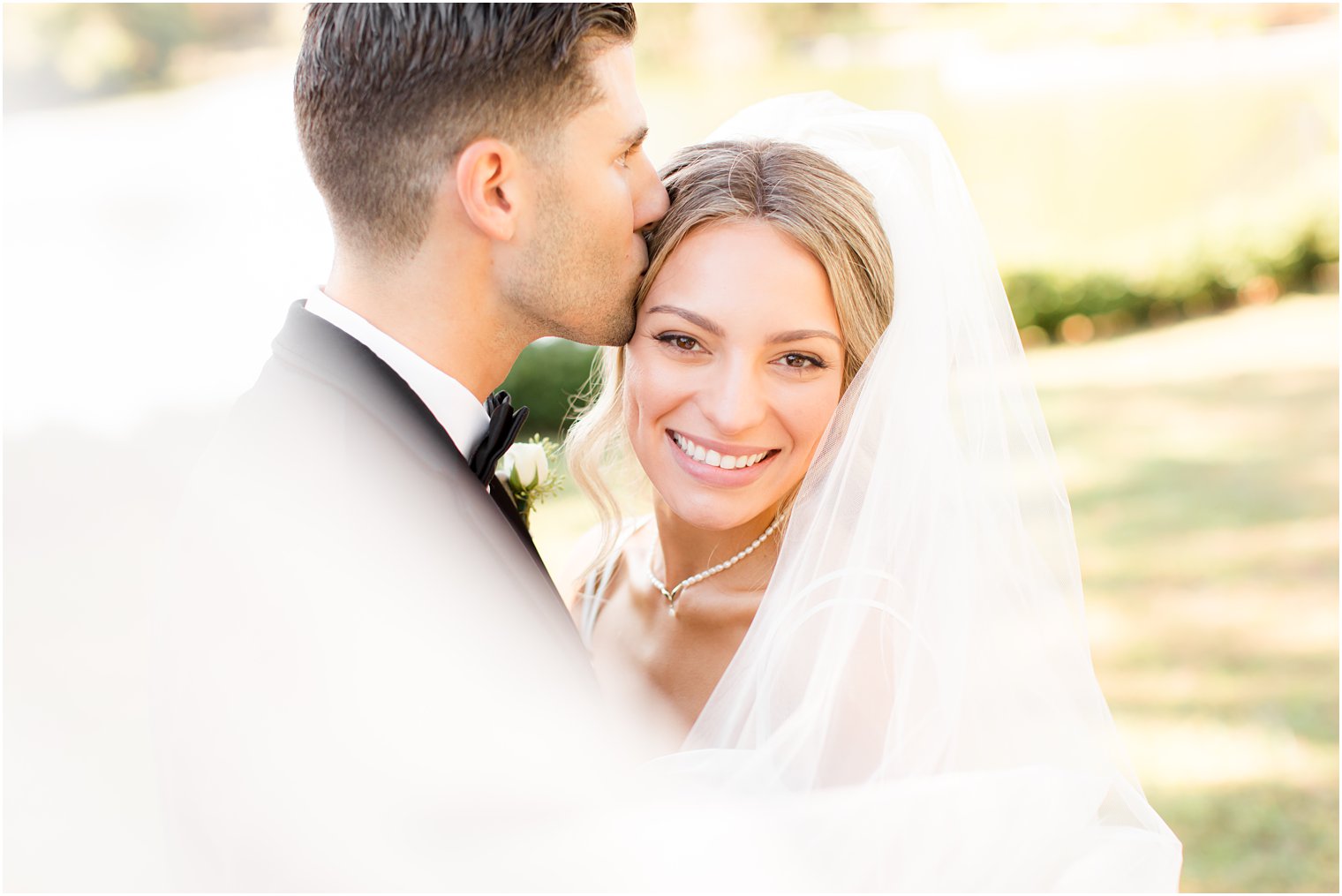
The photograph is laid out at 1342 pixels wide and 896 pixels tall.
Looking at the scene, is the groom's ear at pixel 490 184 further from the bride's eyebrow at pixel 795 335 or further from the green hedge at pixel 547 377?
the green hedge at pixel 547 377

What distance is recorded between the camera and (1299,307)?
13844 millimetres

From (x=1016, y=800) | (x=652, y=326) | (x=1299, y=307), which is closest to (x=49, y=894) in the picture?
(x=652, y=326)

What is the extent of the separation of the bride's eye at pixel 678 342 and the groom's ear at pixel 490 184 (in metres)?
0.53

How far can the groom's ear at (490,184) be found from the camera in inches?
94.9

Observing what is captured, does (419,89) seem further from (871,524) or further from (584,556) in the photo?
(584,556)

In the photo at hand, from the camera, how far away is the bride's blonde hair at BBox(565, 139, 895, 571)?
278 centimetres

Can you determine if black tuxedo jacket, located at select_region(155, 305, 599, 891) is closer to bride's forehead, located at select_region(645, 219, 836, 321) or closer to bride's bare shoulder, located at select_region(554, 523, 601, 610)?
bride's forehead, located at select_region(645, 219, 836, 321)

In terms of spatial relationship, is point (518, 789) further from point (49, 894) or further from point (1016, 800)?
point (49, 894)

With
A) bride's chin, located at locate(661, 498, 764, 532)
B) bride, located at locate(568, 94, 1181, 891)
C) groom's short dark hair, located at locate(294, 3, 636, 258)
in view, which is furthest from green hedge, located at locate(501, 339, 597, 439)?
groom's short dark hair, located at locate(294, 3, 636, 258)

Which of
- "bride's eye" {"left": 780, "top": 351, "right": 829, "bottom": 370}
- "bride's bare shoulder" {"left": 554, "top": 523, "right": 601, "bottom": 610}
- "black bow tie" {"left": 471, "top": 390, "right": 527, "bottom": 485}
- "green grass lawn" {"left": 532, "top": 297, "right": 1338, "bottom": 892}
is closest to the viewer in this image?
"black bow tie" {"left": 471, "top": 390, "right": 527, "bottom": 485}

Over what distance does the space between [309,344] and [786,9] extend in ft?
60.8

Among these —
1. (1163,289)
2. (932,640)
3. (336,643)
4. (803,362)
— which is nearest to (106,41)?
(803,362)

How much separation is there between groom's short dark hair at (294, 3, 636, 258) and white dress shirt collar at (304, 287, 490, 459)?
157mm

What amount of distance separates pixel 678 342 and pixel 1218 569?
225 inches
